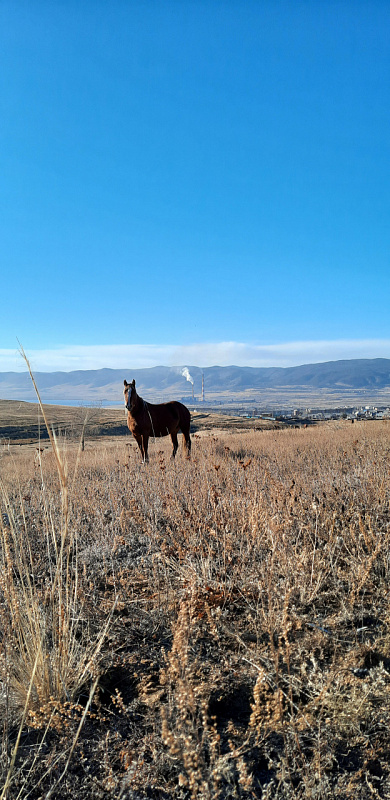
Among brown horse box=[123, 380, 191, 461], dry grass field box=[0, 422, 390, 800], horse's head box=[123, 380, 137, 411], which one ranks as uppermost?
horse's head box=[123, 380, 137, 411]

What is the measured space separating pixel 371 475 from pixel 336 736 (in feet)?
11.6

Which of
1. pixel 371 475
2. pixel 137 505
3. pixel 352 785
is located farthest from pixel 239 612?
pixel 371 475

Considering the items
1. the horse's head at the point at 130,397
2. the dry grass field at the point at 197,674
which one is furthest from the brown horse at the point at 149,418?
the dry grass field at the point at 197,674

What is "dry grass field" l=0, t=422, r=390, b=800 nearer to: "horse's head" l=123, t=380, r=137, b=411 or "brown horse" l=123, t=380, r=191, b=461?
"horse's head" l=123, t=380, r=137, b=411

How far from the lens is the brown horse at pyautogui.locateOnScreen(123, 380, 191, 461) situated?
8.13m

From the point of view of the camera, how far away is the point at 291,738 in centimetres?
183

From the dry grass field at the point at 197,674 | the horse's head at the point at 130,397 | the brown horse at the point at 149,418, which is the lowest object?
the dry grass field at the point at 197,674

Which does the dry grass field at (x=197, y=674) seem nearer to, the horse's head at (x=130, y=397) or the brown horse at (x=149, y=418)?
the horse's head at (x=130, y=397)

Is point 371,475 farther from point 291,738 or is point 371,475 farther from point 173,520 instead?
point 291,738

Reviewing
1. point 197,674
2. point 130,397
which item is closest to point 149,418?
point 130,397

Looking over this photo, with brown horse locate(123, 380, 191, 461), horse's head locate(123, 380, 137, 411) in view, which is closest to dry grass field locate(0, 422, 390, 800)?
horse's head locate(123, 380, 137, 411)

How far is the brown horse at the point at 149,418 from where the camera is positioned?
8133 millimetres

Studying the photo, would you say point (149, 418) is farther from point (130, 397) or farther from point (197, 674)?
point (197, 674)

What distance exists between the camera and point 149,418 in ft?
28.4
